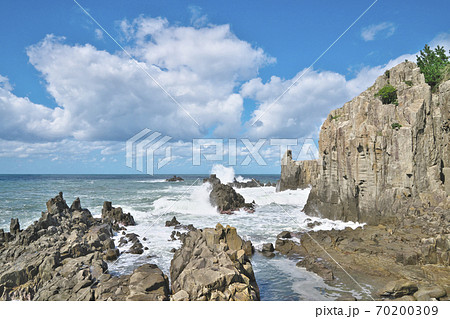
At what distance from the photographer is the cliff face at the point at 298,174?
5458cm

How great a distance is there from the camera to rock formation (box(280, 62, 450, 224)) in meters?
20.6

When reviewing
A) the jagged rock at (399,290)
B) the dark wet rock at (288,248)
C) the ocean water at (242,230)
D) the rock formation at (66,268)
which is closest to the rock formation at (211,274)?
the rock formation at (66,268)

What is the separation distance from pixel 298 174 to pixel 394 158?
34.6 meters

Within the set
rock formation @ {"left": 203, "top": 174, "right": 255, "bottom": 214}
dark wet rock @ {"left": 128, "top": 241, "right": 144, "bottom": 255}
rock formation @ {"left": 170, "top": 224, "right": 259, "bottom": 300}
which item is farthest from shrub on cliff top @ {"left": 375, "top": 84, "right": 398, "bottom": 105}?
dark wet rock @ {"left": 128, "top": 241, "right": 144, "bottom": 255}

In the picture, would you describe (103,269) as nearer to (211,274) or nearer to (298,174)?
(211,274)

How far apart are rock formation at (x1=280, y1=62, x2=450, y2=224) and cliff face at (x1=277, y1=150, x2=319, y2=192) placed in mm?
28972

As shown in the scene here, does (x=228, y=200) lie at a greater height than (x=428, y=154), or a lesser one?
lesser

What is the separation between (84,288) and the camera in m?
9.85

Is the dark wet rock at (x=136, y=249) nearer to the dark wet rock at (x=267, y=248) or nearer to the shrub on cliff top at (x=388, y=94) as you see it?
the dark wet rock at (x=267, y=248)

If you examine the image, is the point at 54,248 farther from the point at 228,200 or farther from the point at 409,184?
the point at 409,184

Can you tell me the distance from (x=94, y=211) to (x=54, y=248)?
838 inches

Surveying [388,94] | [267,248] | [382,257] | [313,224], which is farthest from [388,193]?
[267,248]

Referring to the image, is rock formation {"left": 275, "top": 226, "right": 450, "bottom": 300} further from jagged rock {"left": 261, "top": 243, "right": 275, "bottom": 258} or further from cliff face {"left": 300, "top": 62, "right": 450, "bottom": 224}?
cliff face {"left": 300, "top": 62, "right": 450, "bottom": 224}
